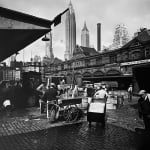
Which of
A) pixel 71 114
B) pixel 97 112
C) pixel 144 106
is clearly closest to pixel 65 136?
pixel 97 112

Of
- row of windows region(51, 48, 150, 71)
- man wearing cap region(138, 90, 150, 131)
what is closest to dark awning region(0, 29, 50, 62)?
man wearing cap region(138, 90, 150, 131)

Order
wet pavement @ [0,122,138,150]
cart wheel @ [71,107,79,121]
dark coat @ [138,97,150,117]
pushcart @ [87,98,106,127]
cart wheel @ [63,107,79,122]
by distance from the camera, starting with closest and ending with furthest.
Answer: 1. wet pavement @ [0,122,138,150]
2. dark coat @ [138,97,150,117]
3. pushcart @ [87,98,106,127]
4. cart wheel @ [63,107,79,122]
5. cart wheel @ [71,107,79,121]

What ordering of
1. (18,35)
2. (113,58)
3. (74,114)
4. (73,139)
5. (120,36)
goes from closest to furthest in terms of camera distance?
(73,139)
(18,35)
(74,114)
(113,58)
(120,36)

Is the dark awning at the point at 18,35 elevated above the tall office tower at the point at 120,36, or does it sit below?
below

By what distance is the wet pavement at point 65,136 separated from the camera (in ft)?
18.4

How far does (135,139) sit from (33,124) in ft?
16.4

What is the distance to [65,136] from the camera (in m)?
6.66

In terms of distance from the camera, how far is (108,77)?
118ft

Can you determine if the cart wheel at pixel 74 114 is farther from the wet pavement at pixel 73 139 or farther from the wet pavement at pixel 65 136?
the wet pavement at pixel 73 139

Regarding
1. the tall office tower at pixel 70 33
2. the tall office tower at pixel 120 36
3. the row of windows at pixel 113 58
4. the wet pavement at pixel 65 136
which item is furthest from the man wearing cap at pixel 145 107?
the tall office tower at pixel 70 33

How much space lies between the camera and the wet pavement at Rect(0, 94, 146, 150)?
5613mm

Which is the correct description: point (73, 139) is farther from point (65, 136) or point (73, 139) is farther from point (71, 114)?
point (71, 114)

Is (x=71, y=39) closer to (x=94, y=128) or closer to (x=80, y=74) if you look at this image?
(x=80, y=74)

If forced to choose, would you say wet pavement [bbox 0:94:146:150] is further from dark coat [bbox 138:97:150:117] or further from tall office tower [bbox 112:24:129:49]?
tall office tower [bbox 112:24:129:49]
